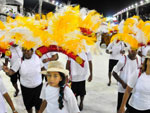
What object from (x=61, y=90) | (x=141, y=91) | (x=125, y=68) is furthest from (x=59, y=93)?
(x=125, y=68)

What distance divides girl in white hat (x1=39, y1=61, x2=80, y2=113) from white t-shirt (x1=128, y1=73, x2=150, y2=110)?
2.86 feet

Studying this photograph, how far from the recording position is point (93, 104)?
162 inches

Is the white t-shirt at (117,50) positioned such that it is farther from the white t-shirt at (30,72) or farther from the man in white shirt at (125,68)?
the white t-shirt at (30,72)

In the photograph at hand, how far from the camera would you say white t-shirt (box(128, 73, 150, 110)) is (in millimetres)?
2154

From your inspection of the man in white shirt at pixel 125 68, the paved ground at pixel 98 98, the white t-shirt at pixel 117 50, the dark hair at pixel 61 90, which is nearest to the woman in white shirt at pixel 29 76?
the paved ground at pixel 98 98

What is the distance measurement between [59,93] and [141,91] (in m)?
1.12

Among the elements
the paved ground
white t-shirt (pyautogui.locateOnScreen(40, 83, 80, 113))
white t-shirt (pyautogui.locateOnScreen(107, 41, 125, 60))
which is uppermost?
white t-shirt (pyautogui.locateOnScreen(107, 41, 125, 60))

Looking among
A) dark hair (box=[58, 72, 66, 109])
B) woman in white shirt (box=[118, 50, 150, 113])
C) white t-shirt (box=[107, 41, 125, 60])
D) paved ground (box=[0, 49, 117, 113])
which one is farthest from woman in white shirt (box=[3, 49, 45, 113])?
white t-shirt (box=[107, 41, 125, 60])

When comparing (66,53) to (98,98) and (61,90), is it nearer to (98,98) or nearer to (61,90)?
(61,90)

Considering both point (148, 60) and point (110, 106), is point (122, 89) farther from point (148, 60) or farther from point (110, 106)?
point (110, 106)

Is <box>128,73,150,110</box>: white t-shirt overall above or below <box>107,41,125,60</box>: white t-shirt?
below

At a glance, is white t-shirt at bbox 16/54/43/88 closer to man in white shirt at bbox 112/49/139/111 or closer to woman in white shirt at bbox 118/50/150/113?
man in white shirt at bbox 112/49/139/111

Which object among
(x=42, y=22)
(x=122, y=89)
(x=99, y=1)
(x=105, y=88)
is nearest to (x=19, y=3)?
(x=105, y=88)

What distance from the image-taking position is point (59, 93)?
6.40ft
